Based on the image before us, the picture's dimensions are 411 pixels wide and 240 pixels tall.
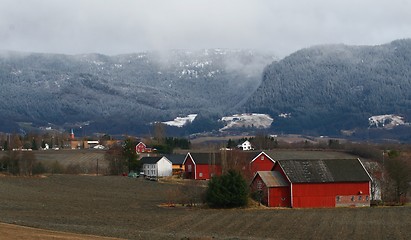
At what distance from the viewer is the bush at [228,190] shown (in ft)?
191

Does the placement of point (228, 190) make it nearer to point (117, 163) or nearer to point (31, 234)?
point (31, 234)

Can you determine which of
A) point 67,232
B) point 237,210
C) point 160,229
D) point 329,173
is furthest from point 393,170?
point 67,232

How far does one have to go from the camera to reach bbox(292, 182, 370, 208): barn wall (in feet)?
204

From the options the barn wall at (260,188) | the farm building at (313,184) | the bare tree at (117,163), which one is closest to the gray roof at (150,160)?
the bare tree at (117,163)

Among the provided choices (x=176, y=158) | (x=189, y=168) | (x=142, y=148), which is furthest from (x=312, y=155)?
(x=142, y=148)

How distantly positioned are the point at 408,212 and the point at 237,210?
11903mm

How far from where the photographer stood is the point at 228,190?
58.4 meters

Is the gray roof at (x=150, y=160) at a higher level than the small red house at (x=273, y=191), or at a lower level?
higher

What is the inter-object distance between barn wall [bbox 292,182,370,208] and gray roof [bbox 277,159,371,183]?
0.40 m

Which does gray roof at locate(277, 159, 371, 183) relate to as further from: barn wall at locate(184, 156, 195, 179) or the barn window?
barn wall at locate(184, 156, 195, 179)

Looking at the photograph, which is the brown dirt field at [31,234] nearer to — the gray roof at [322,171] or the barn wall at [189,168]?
the gray roof at [322,171]

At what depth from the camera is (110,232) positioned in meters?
39.0

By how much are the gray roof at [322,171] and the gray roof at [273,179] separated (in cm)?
70

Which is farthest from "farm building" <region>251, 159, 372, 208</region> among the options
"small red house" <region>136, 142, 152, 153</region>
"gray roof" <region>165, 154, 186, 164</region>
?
"small red house" <region>136, 142, 152, 153</region>
